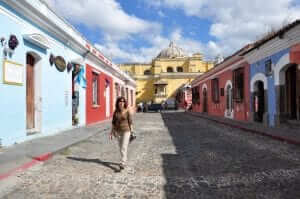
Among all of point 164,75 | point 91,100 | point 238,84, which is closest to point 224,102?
point 238,84

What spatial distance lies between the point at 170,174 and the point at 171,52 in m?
60.4

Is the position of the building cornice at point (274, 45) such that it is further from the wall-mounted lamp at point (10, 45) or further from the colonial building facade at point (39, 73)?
the wall-mounted lamp at point (10, 45)

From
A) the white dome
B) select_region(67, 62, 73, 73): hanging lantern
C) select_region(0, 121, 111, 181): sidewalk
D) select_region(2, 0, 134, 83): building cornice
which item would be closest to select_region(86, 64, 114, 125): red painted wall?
select_region(2, 0, 134, 83): building cornice

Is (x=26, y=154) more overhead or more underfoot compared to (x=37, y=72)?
more underfoot

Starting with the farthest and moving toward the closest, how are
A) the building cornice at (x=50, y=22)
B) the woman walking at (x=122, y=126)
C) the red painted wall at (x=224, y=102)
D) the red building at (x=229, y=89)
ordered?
the red building at (x=229, y=89) < the red painted wall at (x=224, y=102) < the building cornice at (x=50, y=22) < the woman walking at (x=122, y=126)

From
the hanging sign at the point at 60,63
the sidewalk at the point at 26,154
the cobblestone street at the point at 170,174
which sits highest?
the hanging sign at the point at 60,63

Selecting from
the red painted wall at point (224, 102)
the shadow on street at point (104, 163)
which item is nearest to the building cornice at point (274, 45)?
the red painted wall at point (224, 102)

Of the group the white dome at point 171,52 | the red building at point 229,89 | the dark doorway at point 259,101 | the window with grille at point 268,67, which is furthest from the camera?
the white dome at point 171,52

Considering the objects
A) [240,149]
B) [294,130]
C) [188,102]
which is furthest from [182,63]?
[240,149]

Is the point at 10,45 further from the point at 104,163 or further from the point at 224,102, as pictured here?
the point at 224,102

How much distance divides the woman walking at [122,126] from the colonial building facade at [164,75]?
45223mm

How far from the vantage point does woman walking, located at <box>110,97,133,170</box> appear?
19.4 feet

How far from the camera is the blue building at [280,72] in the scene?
11.2 meters

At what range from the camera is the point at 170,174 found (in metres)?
5.43
